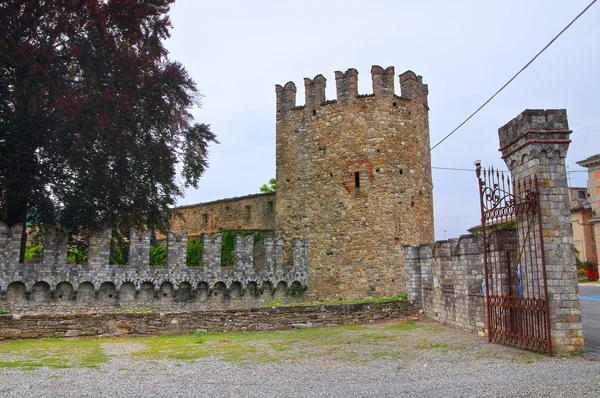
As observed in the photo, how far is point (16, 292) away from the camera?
14539 mm

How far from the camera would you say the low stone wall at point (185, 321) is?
1009cm

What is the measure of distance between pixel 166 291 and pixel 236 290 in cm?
284

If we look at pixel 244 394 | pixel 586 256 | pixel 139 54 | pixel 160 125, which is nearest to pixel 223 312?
pixel 244 394

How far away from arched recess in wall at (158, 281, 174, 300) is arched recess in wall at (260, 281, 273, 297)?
12.4 ft

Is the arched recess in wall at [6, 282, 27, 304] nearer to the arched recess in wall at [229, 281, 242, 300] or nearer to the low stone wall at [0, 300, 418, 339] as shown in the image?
the low stone wall at [0, 300, 418, 339]

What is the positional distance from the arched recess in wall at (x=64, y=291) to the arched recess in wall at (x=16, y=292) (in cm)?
91

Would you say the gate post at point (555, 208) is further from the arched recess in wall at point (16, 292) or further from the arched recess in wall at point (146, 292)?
the arched recess in wall at point (16, 292)

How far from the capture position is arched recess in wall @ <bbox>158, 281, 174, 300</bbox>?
17020mm

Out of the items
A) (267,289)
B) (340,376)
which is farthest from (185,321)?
(267,289)

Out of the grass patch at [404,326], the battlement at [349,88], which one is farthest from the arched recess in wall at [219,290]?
the battlement at [349,88]

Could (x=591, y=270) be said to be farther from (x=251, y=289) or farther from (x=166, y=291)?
(x=166, y=291)

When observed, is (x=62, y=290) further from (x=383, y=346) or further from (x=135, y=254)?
(x=383, y=346)

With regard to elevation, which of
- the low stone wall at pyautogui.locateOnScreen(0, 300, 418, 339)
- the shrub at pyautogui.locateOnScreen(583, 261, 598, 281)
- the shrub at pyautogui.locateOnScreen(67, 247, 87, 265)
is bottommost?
the low stone wall at pyautogui.locateOnScreen(0, 300, 418, 339)

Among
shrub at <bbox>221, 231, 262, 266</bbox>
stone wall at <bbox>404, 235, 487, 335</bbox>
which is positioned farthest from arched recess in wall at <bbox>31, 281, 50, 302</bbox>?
stone wall at <bbox>404, 235, 487, 335</bbox>
